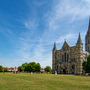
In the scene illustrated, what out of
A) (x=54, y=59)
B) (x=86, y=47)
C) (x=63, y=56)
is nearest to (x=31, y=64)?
(x=54, y=59)

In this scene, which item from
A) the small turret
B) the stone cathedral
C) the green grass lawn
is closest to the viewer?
the green grass lawn

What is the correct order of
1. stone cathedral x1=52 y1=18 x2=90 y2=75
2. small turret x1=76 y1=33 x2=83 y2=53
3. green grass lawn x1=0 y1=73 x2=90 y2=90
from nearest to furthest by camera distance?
green grass lawn x1=0 y1=73 x2=90 y2=90, stone cathedral x1=52 y1=18 x2=90 y2=75, small turret x1=76 y1=33 x2=83 y2=53

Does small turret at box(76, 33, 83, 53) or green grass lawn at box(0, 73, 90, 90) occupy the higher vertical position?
small turret at box(76, 33, 83, 53)

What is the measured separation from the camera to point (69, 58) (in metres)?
70.2

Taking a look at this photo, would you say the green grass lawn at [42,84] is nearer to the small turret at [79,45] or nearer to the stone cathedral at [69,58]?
the stone cathedral at [69,58]

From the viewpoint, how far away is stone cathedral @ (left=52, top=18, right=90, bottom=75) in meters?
65.2

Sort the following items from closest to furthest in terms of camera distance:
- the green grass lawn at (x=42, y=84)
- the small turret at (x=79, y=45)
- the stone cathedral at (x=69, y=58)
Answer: the green grass lawn at (x=42, y=84) → the stone cathedral at (x=69, y=58) → the small turret at (x=79, y=45)

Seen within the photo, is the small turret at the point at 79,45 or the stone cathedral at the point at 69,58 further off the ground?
the small turret at the point at 79,45

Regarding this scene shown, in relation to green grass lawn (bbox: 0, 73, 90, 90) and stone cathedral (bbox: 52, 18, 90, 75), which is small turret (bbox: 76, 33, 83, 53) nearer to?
stone cathedral (bbox: 52, 18, 90, 75)

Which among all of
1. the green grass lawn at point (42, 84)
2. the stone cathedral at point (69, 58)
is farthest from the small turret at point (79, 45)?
the green grass lawn at point (42, 84)

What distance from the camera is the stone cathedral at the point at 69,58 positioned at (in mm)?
65231

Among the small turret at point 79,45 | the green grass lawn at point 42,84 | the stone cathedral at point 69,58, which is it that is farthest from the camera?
the small turret at point 79,45

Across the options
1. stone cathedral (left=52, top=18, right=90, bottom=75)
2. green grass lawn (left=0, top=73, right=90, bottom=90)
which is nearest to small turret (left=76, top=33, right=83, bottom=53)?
stone cathedral (left=52, top=18, right=90, bottom=75)

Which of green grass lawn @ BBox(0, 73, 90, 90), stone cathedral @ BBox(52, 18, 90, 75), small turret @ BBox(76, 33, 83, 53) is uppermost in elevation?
small turret @ BBox(76, 33, 83, 53)
